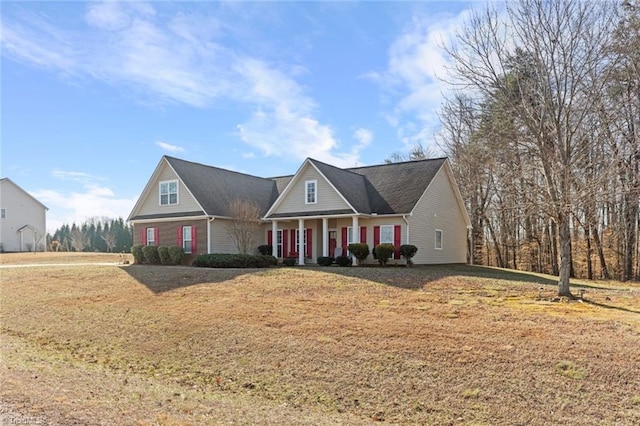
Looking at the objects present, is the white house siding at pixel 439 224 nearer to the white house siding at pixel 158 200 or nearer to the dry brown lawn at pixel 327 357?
the dry brown lawn at pixel 327 357

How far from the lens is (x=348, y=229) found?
81.7 feet

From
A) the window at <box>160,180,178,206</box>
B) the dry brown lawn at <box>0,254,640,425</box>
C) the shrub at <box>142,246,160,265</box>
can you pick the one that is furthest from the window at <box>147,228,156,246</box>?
the dry brown lawn at <box>0,254,640,425</box>

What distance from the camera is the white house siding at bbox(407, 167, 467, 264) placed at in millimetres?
24172

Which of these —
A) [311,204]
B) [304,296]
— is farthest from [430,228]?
[304,296]

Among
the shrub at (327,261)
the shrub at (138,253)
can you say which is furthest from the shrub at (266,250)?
the shrub at (138,253)

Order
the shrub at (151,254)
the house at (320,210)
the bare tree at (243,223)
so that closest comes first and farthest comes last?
the house at (320,210)
the bare tree at (243,223)
the shrub at (151,254)

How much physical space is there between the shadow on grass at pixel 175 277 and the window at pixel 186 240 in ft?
17.0

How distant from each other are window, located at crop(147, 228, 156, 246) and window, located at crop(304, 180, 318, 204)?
32.4 ft

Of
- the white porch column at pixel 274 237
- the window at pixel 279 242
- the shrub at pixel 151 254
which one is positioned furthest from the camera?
the window at pixel 279 242

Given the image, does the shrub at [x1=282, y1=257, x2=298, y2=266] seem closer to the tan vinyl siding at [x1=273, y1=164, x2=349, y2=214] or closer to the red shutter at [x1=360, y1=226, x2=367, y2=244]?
the tan vinyl siding at [x1=273, y1=164, x2=349, y2=214]

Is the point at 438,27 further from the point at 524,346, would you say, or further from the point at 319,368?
the point at 319,368

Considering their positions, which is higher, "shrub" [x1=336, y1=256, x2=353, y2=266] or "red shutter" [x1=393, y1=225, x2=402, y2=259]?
"red shutter" [x1=393, y1=225, x2=402, y2=259]

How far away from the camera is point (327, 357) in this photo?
29.8 ft

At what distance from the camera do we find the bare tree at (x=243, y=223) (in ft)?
82.6
